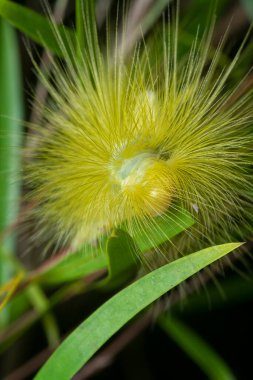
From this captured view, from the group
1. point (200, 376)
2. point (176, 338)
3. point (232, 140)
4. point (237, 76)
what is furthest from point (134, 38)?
point (200, 376)

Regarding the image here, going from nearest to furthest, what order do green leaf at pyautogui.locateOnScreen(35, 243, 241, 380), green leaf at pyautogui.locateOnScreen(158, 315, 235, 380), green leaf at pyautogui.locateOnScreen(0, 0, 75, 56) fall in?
green leaf at pyautogui.locateOnScreen(35, 243, 241, 380), green leaf at pyautogui.locateOnScreen(0, 0, 75, 56), green leaf at pyautogui.locateOnScreen(158, 315, 235, 380)

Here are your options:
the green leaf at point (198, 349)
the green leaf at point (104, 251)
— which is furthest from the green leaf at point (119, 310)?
the green leaf at point (198, 349)

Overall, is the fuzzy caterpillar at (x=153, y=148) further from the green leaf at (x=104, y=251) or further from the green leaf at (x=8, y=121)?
the green leaf at (x=8, y=121)

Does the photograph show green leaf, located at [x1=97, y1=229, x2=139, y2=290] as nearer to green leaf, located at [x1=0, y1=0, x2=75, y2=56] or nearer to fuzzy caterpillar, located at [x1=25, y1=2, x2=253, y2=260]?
fuzzy caterpillar, located at [x1=25, y1=2, x2=253, y2=260]

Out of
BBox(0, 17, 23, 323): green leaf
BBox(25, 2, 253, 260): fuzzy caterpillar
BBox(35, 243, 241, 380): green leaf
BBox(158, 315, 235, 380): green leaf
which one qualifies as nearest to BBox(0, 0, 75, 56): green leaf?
BBox(25, 2, 253, 260): fuzzy caterpillar

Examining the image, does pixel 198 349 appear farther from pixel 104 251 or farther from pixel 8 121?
pixel 8 121
